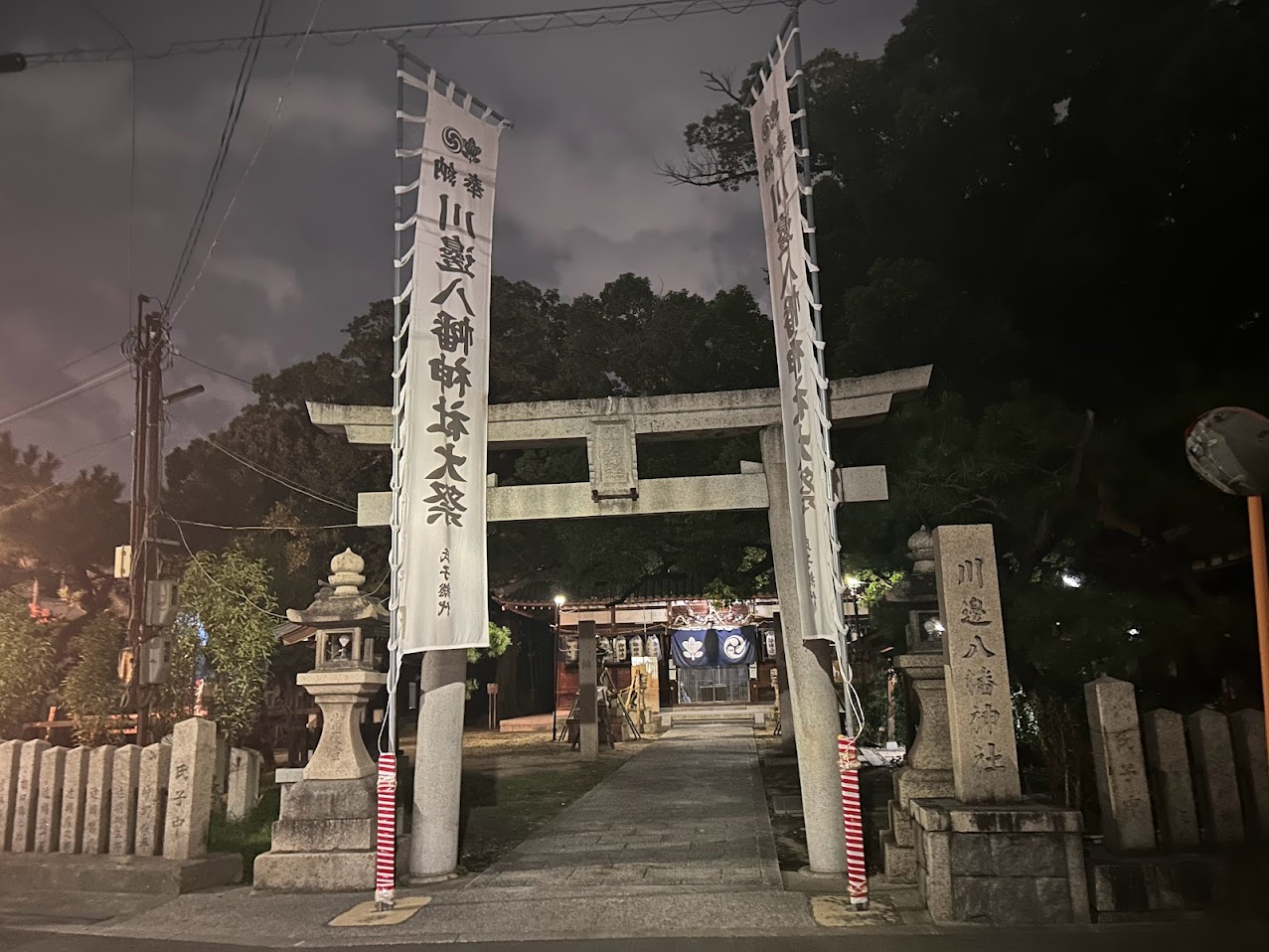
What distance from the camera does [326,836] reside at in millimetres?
8859

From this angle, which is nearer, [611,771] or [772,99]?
[772,99]

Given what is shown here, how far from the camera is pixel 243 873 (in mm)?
9781

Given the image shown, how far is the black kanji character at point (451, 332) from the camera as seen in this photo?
8734 mm

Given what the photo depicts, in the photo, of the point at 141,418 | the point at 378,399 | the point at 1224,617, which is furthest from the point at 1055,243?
the point at 378,399

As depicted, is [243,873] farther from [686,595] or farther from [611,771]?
[686,595]

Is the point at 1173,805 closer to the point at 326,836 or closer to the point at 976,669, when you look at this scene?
the point at 976,669

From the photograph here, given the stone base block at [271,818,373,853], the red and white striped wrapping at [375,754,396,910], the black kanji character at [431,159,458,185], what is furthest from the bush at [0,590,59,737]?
the black kanji character at [431,159,458,185]

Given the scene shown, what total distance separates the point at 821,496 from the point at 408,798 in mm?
10568

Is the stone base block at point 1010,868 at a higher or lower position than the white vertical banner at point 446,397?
lower

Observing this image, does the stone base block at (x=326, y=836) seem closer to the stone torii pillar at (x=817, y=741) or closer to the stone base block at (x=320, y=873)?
the stone base block at (x=320, y=873)

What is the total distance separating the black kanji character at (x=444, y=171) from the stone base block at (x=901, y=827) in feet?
25.1

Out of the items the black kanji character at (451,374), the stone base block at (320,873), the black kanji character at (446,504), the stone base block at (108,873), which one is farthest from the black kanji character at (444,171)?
the stone base block at (108,873)

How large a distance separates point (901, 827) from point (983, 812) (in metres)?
1.65

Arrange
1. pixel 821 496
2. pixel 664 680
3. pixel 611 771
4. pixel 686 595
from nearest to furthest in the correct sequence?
pixel 821 496 → pixel 611 771 → pixel 686 595 → pixel 664 680
